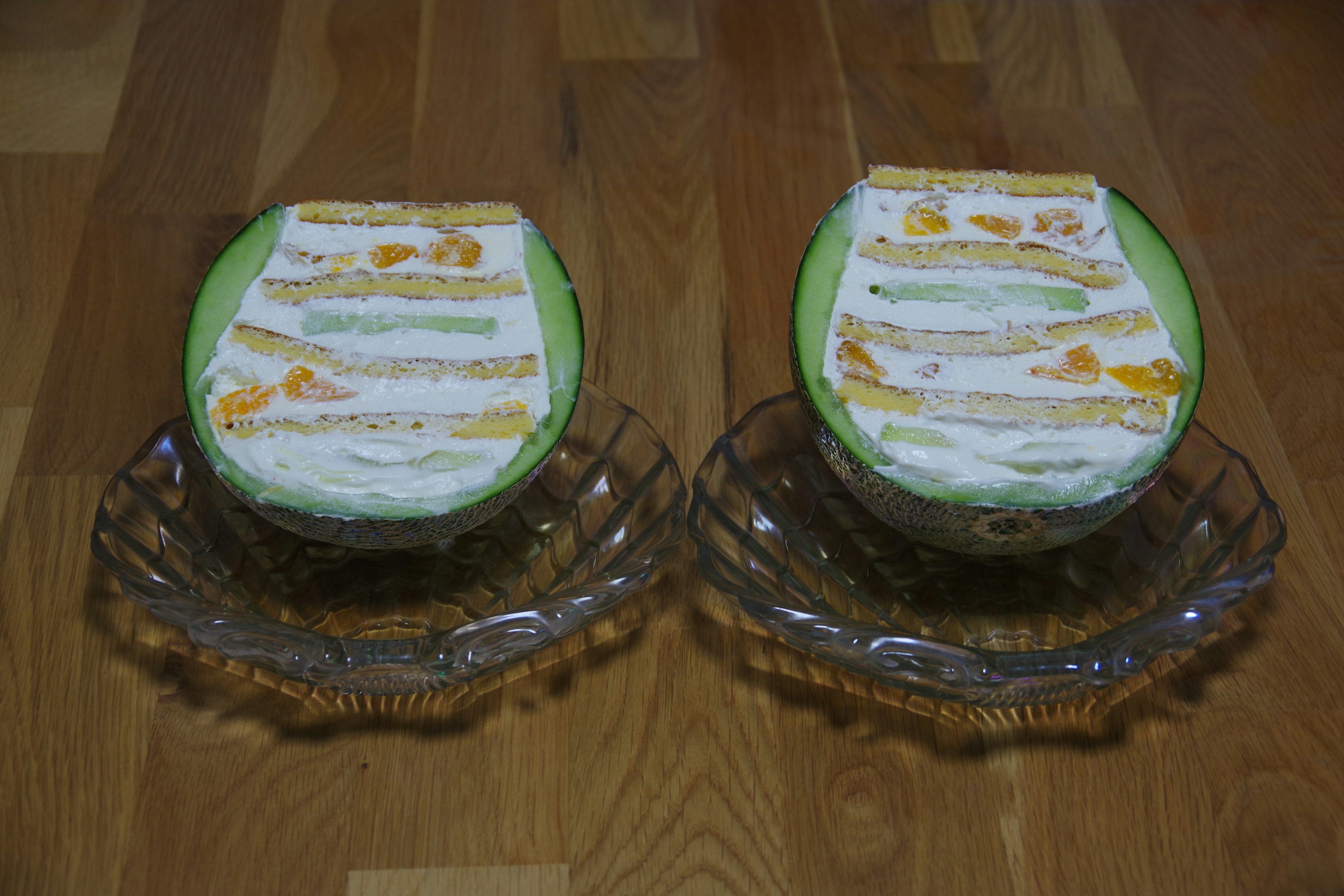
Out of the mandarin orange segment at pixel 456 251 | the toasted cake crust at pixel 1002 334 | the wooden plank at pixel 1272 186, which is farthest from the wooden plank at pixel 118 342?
the wooden plank at pixel 1272 186

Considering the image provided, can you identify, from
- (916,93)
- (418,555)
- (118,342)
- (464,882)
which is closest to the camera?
(464,882)

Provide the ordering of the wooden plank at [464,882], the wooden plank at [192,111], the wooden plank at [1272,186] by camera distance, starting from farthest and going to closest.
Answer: the wooden plank at [192,111] → the wooden plank at [1272,186] → the wooden plank at [464,882]

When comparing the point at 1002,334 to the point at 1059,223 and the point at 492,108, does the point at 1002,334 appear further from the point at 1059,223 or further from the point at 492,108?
the point at 492,108

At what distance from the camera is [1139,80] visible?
5.91 ft

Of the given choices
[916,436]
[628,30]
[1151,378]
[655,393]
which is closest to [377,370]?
[655,393]

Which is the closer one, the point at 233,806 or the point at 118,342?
the point at 233,806

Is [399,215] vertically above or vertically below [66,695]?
above

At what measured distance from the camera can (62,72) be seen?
176 cm

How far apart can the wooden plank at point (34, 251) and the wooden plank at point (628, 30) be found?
0.75m

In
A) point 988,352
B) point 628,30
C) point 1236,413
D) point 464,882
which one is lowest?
point 464,882

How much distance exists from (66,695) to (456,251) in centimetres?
58

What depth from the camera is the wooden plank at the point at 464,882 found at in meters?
1.00

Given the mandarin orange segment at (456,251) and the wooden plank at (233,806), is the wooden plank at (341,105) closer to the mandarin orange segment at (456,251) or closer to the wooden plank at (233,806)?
the mandarin orange segment at (456,251)

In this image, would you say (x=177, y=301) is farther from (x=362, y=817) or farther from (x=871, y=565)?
(x=871, y=565)
